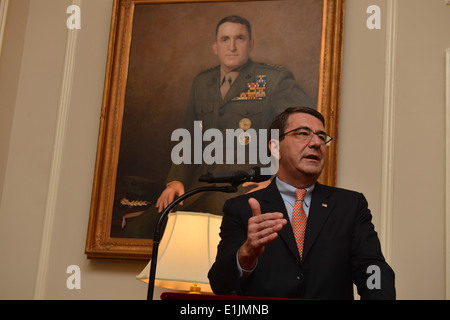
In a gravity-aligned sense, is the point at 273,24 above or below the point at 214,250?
above

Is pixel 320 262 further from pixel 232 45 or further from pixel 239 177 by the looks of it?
pixel 232 45

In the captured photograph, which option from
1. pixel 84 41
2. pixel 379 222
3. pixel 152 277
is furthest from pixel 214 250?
pixel 84 41

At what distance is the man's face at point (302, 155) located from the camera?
2.68 meters

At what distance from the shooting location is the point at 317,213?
100 inches

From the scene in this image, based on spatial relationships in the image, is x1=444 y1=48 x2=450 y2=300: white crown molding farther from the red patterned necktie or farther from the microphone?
the microphone

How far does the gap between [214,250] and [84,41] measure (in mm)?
2126

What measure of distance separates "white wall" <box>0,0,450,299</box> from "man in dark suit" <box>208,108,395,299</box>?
1214 millimetres

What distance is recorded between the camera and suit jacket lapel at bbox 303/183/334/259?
245 centimetres

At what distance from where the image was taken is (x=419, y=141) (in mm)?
3814

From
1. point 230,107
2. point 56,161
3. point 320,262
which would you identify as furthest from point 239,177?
point 56,161

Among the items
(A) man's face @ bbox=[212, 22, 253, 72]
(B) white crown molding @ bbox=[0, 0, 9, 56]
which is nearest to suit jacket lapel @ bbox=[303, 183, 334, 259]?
(A) man's face @ bbox=[212, 22, 253, 72]

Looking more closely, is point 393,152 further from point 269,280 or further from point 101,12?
point 101,12

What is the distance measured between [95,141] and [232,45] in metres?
1.23

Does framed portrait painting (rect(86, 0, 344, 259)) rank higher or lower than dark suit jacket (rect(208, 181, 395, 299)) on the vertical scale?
higher
